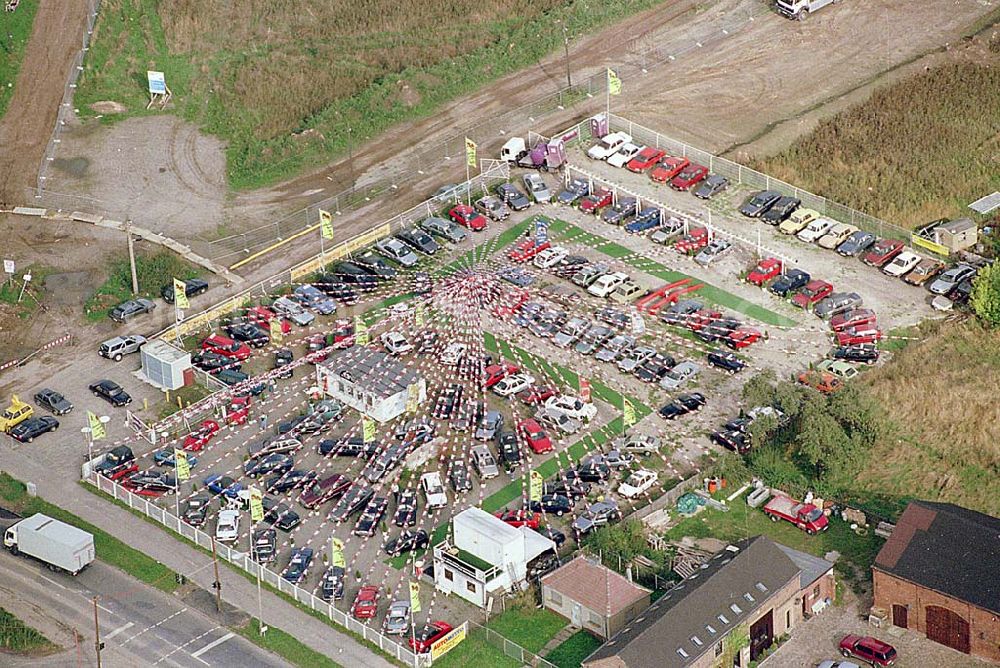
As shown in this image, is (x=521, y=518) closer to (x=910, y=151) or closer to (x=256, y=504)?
(x=256, y=504)

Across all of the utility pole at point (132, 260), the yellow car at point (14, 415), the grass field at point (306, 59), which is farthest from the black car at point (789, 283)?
the yellow car at point (14, 415)

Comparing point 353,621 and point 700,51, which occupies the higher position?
point 700,51

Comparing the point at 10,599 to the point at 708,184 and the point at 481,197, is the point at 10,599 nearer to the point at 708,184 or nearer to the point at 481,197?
the point at 481,197

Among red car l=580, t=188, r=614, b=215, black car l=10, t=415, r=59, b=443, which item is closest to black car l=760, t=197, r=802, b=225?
red car l=580, t=188, r=614, b=215

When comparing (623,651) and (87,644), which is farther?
(87,644)

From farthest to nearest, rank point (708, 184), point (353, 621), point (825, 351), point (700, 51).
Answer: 1. point (700, 51)
2. point (708, 184)
3. point (825, 351)
4. point (353, 621)

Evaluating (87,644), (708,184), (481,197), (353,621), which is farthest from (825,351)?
(87,644)

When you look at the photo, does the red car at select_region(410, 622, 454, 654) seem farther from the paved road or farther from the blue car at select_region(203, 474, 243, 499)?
the blue car at select_region(203, 474, 243, 499)

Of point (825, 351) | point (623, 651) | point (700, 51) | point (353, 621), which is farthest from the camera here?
point (700, 51)
